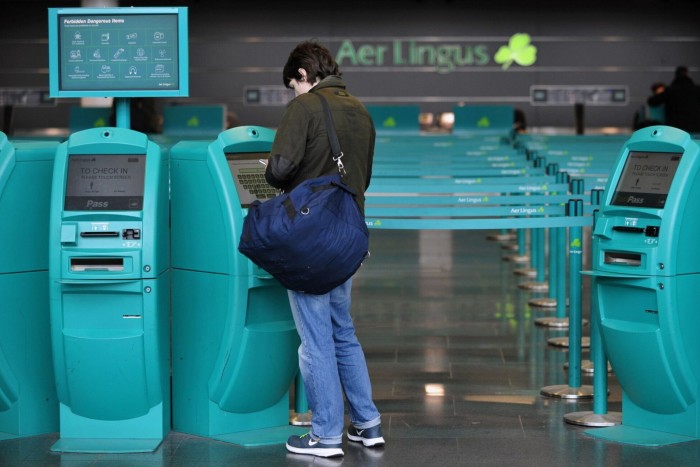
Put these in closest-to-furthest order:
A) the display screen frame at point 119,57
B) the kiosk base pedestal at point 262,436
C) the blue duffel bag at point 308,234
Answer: the blue duffel bag at point 308,234 → the kiosk base pedestal at point 262,436 → the display screen frame at point 119,57

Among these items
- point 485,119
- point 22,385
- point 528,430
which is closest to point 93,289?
point 22,385

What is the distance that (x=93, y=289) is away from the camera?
15.7 feet

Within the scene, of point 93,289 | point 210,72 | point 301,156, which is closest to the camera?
point 301,156

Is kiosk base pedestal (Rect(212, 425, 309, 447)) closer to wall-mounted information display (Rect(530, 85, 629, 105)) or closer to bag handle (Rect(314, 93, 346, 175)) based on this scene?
bag handle (Rect(314, 93, 346, 175))

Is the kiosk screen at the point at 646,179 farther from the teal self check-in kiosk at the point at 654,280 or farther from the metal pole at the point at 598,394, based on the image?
Answer: the metal pole at the point at 598,394

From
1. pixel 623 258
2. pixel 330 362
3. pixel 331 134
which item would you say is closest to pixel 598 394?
pixel 623 258

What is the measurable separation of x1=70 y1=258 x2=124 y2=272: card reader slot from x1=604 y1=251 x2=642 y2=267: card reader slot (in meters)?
2.01

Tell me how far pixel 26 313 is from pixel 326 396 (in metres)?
1.35

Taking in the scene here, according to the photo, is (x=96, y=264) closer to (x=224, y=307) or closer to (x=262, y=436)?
(x=224, y=307)

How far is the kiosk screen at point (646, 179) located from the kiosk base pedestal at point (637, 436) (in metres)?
0.98

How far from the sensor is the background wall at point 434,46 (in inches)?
714

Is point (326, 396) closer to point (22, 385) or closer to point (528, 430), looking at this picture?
point (528, 430)

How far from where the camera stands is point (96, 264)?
15.7ft

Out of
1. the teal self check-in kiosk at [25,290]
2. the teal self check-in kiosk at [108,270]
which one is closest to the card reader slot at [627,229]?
the teal self check-in kiosk at [108,270]
